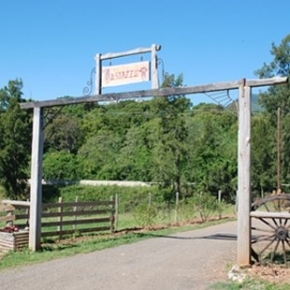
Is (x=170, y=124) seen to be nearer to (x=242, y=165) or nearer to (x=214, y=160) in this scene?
(x=214, y=160)

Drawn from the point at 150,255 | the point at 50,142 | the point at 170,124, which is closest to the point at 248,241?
the point at 150,255

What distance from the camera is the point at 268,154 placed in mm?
38562

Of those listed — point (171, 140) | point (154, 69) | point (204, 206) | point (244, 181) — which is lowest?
point (204, 206)

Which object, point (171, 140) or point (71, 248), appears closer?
point (71, 248)

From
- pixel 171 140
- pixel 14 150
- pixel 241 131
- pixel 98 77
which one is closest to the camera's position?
pixel 241 131

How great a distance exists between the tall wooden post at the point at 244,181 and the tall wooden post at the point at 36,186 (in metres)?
4.96

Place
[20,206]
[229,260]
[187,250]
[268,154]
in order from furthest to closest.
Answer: [268,154] → [20,206] → [187,250] → [229,260]

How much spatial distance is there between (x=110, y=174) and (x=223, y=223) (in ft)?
125

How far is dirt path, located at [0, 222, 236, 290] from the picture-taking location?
797 cm

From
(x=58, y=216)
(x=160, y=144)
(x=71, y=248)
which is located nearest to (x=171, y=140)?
(x=160, y=144)

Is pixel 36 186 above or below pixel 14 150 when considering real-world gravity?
below

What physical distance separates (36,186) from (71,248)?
65.9 inches

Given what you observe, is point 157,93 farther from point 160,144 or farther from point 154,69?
point 160,144

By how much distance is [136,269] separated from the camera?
9.16 metres
